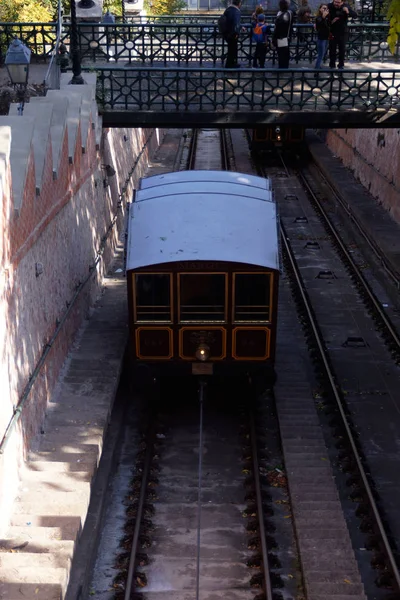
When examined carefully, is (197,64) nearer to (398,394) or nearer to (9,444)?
(398,394)

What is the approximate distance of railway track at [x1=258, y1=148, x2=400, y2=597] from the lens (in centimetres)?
983

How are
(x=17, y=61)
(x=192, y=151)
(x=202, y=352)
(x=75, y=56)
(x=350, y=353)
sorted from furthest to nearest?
(x=192, y=151) < (x=75, y=56) < (x=350, y=353) < (x=202, y=352) < (x=17, y=61)

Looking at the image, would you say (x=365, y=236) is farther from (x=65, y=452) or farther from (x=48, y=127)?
(x=65, y=452)

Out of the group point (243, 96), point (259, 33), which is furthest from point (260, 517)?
point (259, 33)

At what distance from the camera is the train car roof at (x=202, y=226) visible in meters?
11.3

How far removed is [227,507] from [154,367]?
8.13 feet

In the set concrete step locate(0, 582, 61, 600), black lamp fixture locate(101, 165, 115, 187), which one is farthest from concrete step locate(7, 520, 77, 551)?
black lamp fixture locate(101, 165, 115, 187)

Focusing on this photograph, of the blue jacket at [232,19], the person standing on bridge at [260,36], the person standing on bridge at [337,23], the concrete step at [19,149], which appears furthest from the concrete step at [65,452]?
the person standing on bridge at [260,36]

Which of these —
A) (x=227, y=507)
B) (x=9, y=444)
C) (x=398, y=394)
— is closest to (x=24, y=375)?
(x=9, y=444)

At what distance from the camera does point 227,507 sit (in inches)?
405

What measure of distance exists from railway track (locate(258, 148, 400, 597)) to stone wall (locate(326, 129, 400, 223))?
1789 millimetres

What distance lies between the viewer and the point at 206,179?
13641mm

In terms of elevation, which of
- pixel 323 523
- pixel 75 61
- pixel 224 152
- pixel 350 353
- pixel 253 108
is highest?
pixel 75 61

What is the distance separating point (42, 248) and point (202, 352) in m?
2.69
